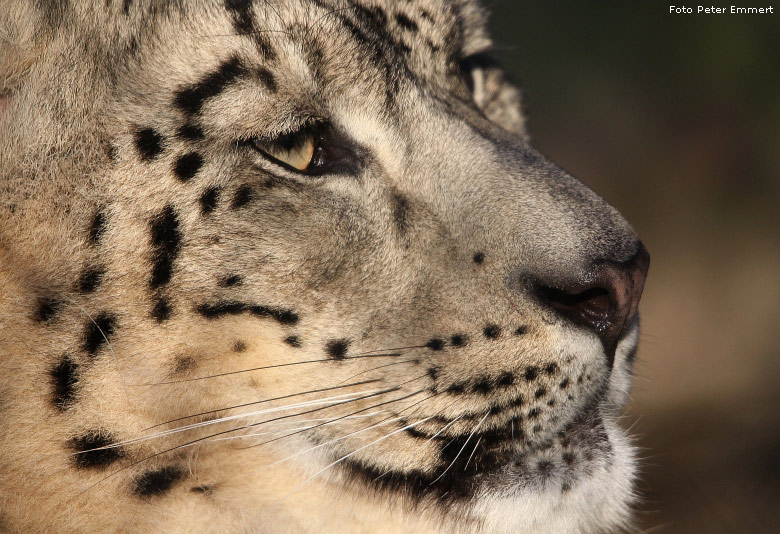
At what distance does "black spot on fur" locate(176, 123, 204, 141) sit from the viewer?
8.64 ft

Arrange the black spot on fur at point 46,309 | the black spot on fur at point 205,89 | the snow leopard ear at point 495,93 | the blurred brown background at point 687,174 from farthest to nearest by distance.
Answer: the blurred brown background at point 687,174
the snow leopard ear at point 495,93
the black spot on fur at point 205,89
the black spot on fur at point 46,309

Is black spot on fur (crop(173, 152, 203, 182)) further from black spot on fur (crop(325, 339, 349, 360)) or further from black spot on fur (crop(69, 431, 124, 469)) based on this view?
black spot on fur (crop(69, 431, 124, 469))

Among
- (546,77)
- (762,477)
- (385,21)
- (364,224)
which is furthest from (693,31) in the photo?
(364,224)

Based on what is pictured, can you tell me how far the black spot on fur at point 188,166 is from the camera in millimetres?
2619

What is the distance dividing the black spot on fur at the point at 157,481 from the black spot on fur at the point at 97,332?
16.1 inches

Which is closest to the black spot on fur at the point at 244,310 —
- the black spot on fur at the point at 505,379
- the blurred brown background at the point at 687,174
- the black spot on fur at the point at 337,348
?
the black spot on fur at the point at 337,348

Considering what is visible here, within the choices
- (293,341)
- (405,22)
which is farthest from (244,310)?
(405,22)

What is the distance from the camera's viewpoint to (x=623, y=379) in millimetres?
2955

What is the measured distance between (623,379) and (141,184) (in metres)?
1.67

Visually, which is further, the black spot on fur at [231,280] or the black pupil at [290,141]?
the black pupil at [290,141]

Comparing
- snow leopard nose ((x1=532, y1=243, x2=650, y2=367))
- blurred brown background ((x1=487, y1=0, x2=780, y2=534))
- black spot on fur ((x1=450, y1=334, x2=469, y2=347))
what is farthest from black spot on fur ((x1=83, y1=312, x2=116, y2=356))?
blurred brown background ((x1=487, y1=0, x2=780, y2=534))

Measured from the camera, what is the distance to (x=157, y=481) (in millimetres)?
2658

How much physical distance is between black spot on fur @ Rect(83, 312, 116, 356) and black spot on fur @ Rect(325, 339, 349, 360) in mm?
631

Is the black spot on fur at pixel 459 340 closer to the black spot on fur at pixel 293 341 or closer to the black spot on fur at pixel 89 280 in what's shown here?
the black spot on fur at pixel 293 341
